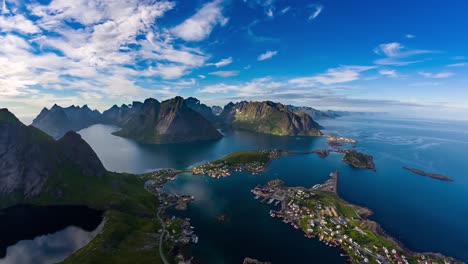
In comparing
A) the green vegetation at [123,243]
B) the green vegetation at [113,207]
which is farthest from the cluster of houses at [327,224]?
the green vegetation at [113,207]

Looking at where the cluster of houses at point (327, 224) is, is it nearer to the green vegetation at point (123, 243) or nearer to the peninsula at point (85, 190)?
the peninsula at point (85, 190)

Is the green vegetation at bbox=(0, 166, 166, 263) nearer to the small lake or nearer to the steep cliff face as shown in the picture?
the steep cliff face

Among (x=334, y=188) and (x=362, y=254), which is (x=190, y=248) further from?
(x=334, y=188)

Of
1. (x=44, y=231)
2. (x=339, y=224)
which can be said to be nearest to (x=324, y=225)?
(x=339, y=224)

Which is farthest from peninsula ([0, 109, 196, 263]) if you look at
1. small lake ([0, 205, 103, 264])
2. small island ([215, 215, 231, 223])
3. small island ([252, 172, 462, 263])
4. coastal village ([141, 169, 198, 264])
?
small island ([252, 172, 462, 263])

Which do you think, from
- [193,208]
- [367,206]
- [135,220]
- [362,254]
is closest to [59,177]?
[135,220]

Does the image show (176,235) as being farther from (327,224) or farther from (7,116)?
(7,116)

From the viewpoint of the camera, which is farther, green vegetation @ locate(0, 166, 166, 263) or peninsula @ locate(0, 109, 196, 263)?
peninsula @ locate(0, 109, 196, 263)
